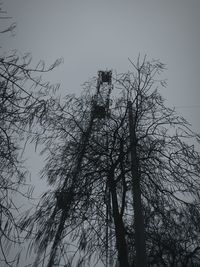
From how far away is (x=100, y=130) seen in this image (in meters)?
6.87

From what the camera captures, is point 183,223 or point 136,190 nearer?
point 136,190

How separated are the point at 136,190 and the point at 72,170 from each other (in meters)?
2.53

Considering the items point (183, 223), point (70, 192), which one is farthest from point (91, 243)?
point (183, 223)

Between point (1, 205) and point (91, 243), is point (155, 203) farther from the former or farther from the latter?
point (1, 205)

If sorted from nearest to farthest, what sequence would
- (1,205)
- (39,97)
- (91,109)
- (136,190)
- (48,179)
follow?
(1,205), (39,97), (136,190), (48,179), (91,109)

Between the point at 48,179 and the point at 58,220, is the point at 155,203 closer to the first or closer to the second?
the point at 58,220

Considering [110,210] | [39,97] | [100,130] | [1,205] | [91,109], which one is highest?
[91,109]

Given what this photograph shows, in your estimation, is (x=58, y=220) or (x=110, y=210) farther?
(x=110, y=210)

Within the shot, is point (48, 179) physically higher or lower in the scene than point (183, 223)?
higher

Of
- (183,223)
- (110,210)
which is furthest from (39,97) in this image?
(183,223)

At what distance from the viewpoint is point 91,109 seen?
745 centimetres

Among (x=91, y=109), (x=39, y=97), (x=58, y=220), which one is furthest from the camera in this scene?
(x=91, y=109)

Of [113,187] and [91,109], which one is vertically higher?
[91,109]

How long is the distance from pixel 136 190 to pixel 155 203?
221 centimetres
